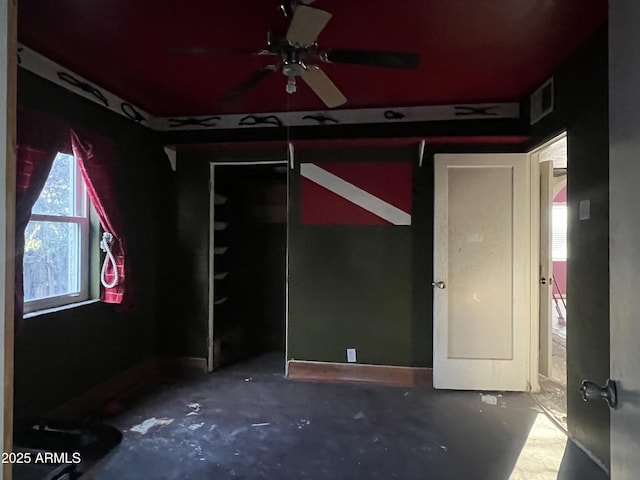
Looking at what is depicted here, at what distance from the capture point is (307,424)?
3092 mm

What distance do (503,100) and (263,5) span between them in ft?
7.85

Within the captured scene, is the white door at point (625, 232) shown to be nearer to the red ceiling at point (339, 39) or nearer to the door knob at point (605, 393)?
the door knob at point (605, 393)

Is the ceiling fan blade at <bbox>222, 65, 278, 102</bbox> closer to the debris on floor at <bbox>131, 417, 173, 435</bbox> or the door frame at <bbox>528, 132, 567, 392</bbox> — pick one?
the debris on floor at <bbox>131, 417, 173, 435</bbox>

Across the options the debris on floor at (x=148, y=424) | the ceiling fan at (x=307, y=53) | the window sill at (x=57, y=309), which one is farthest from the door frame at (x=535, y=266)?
the window sill at (x=57, y=309)

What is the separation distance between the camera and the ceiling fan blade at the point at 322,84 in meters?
2.35

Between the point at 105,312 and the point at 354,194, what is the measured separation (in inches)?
91.9

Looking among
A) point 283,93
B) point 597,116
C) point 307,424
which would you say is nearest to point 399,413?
point 307,424

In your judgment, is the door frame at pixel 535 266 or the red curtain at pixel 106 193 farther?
the door frame at pixel 535 266

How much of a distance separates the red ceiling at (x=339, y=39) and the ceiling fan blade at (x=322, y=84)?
0.96 ft

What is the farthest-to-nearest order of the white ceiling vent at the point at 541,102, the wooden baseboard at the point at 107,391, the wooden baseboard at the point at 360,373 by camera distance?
the wooden baseboard at the point at 360,373 → the white ceiling vent at the point at 541,102 → the wooden baseboard at the point at 107,391

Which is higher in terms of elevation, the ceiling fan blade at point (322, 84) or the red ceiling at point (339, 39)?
the red ceiling at point (339, 39)

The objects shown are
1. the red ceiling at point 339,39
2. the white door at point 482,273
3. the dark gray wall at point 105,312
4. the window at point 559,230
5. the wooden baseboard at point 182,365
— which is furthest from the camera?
the window at point 559,230

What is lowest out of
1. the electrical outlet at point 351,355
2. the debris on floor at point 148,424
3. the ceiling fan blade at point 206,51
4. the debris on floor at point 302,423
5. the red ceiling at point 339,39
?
the debris on floor at point 302,423

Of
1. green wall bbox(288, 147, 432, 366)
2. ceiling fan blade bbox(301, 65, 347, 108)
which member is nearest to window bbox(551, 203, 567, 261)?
green wall bbox(288, 147, 432, 366)
